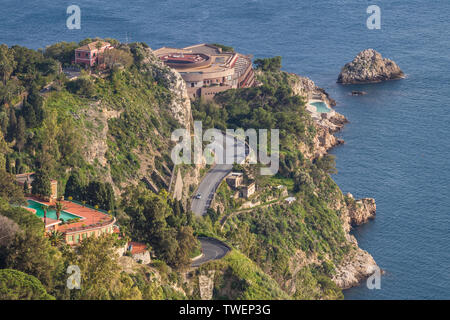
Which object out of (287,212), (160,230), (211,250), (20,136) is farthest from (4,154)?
(287,212)

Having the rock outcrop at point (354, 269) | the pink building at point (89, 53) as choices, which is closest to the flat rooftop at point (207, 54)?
the pink building at point (89, 53)

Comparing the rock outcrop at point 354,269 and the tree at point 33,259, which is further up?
the tree at point 33,259

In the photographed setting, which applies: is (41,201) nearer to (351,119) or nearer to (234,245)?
(234,245)

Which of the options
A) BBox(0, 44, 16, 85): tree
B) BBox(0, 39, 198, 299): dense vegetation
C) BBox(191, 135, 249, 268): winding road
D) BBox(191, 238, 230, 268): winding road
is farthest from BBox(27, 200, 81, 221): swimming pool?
BBox(0, 44, 16, 85): tree

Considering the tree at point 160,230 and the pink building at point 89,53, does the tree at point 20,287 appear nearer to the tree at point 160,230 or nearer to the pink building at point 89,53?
the tree at point 160,230

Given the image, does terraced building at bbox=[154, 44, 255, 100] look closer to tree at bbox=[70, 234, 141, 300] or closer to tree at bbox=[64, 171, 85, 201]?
tree at bbox=[64, 171, 85, 201]

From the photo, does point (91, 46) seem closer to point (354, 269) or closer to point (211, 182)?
point (211, 182)
